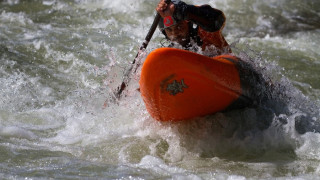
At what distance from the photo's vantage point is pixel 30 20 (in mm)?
7777

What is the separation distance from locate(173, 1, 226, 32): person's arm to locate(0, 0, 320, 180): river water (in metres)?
0.30

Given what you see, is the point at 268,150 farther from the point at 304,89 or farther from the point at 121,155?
the point at 304,89

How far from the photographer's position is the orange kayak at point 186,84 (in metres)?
3.34

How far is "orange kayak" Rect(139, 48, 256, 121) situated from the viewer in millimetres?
3344

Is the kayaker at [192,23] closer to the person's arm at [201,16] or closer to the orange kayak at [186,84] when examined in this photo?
the person's arm at [201,16]

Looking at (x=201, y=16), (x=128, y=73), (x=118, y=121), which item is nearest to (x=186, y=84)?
(x=201, y=16)

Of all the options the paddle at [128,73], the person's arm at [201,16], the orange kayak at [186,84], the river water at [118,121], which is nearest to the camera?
the river water at [118,121]

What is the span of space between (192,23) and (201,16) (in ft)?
0.60

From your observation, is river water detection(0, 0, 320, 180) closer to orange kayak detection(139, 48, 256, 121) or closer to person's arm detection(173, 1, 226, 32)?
orange kayak detection(139, 48, 256, 121)

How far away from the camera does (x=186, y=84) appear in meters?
3.43

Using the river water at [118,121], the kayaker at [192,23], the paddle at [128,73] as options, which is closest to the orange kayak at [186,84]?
the river water at [118,121]

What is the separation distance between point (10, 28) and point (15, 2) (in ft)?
5.20

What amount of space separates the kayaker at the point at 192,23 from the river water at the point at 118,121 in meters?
0.22

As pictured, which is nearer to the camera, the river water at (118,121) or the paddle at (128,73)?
the river water at (118,121)
